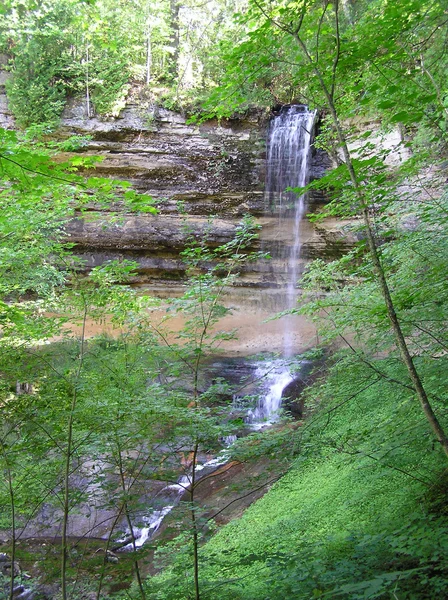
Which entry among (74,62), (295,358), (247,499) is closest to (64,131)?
(74,62)

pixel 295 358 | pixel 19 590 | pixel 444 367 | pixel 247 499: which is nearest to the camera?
pixel 444 367

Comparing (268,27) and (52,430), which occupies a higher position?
(268,27)

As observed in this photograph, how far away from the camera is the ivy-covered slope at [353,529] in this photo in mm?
2473

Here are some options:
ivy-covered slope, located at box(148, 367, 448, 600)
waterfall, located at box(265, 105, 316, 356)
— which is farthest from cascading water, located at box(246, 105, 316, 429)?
ivy-covered slope, located at box(148, 367, 448, 600)

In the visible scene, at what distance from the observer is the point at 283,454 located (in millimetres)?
3201

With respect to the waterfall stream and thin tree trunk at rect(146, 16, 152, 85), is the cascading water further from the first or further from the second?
thin tree trunk at rect(146, 16, 152, 85)

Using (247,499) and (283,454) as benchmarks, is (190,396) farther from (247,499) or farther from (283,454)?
(247,499)

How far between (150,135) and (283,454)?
15.0m

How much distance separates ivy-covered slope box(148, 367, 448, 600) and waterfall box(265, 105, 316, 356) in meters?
9.95

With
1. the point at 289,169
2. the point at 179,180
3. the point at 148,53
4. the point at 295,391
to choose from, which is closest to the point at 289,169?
the point at 289,169

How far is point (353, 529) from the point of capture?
421 cm

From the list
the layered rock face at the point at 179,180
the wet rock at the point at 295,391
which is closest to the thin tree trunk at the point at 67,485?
the wet rock at the point at 295,391

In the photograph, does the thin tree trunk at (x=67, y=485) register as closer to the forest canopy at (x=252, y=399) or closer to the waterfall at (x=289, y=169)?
the forest canopy at (x=252, y=399)

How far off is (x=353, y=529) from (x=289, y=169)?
14.1 m
